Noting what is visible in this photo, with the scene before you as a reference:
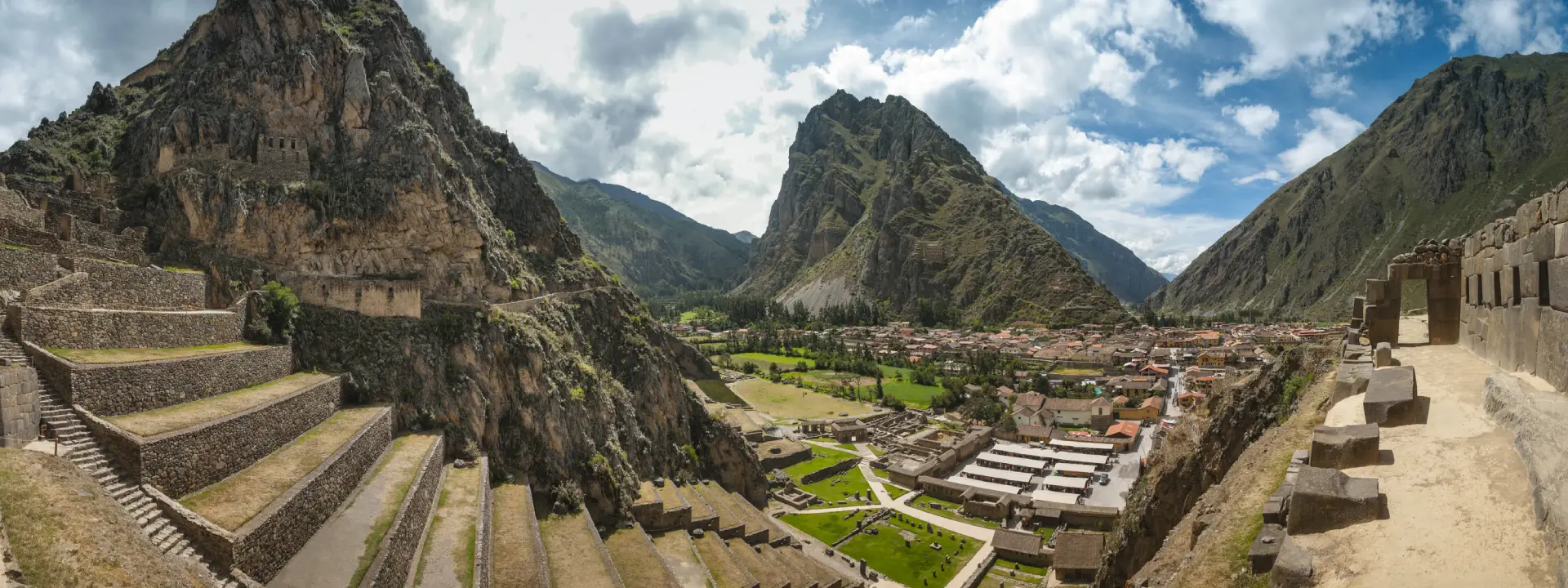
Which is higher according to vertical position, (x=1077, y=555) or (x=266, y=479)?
(x=266, y=479)

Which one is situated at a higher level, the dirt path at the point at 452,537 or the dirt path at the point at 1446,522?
the dirt path at the point at 1446,522

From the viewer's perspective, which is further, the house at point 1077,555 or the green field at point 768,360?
the green field at point 768,360

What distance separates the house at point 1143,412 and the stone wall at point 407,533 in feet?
208

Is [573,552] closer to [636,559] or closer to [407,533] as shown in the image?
[636,559]

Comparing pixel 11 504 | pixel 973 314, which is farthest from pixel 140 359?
pixel 973 314

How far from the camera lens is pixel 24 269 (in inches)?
696

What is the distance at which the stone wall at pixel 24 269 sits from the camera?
17.1 m

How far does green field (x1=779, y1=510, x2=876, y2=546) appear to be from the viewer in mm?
40969

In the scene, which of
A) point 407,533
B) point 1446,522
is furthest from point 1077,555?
point 1446,522

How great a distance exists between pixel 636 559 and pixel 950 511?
85.9ft

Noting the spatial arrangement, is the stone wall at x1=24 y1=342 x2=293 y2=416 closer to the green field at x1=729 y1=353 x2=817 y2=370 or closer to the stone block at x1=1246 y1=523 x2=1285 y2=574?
the stone block at x1=1246 y1=523 x2=1285 y2=574

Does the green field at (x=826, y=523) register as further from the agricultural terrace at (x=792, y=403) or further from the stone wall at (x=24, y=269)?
the stone wall at (x=24, y=269)

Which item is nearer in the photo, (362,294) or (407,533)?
(407,533)

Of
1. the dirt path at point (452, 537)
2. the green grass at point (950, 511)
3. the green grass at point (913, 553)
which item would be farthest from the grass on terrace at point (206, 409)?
the green grass at point (950, 511)
